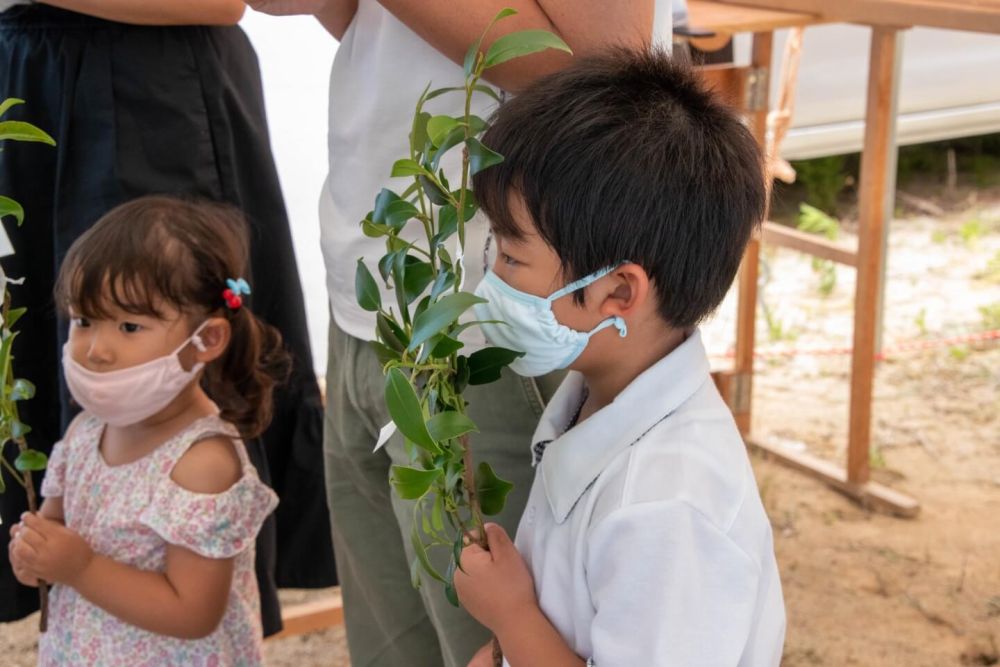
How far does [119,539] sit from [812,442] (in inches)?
87.1

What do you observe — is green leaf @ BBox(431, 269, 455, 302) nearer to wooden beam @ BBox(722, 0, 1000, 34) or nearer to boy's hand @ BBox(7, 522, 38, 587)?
boy's hand @ BBox(7, 522, 38, 587)

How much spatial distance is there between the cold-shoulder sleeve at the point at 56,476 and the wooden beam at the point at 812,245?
5.90ft

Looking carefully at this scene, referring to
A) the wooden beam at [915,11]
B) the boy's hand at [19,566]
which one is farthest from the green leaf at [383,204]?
the wooden beam at [915,11]

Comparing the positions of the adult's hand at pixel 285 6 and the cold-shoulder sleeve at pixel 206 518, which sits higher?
the adult's hand at pixel 285 6

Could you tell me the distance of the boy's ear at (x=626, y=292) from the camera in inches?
42.4

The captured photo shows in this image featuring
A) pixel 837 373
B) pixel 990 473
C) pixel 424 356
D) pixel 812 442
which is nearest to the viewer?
pixel 424 356

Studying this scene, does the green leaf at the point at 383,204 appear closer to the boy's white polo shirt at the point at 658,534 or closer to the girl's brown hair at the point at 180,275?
the boy's white polo shirt at the point at 658,534

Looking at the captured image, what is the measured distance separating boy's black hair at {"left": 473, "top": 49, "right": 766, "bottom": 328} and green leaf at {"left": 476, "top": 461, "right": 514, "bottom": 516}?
179mm

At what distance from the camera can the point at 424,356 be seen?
3.22ft

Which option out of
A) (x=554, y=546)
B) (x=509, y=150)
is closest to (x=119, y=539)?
(x=554, y=546)

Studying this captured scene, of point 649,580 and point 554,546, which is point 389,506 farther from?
point 649,580

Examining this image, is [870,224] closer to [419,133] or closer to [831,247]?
[831,247]

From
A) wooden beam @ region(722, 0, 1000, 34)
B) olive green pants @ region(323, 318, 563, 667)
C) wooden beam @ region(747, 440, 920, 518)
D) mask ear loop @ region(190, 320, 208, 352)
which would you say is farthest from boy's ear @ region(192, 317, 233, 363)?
wooden beam @ region(747, 440, 920, 518)

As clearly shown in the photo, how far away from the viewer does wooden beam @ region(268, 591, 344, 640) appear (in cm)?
247
